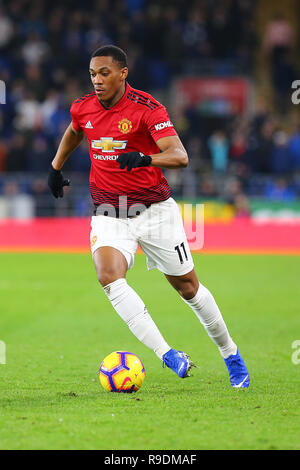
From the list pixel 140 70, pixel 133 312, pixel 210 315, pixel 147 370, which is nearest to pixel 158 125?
pixel 133 312

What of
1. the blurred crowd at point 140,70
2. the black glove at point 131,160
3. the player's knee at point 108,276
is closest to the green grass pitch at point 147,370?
the player's knee at point 108,276

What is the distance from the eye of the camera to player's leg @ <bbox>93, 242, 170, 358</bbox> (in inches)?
234

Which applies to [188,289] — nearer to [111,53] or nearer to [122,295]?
[122,295]

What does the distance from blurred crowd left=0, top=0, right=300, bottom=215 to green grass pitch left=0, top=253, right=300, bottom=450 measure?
561 centimetres

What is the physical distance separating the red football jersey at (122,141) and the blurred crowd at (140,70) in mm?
12261

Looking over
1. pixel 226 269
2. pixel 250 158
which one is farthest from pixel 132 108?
pixel 250 158

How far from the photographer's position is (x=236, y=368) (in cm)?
639

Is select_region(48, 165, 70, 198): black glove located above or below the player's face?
below

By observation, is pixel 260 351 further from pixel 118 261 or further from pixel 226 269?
pixel 226 269

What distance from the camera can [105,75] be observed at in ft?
20.0

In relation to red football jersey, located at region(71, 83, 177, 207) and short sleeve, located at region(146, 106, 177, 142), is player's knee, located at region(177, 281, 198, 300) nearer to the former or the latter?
red football jersey, located at region(71, 83, 177, 207)

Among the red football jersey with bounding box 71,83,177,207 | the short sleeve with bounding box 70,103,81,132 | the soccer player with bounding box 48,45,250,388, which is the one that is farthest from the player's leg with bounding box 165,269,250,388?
the short sleeve with bounding box 70,103,81,132

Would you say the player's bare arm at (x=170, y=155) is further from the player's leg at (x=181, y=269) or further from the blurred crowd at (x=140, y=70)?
the blurred crowd at (x=140, y=70)

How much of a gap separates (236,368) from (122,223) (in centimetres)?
145
